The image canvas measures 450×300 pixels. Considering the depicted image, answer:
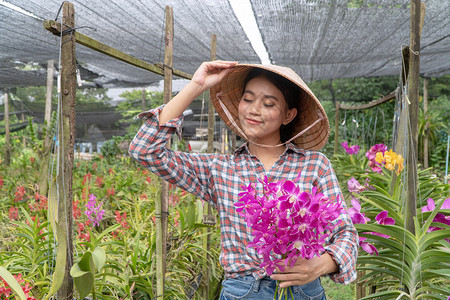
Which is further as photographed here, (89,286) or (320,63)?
(320,63)

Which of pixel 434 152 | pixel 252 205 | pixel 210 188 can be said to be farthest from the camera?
pixel 434 152

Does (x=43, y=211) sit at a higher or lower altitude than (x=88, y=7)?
lower

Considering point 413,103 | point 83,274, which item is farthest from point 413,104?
point 83,274

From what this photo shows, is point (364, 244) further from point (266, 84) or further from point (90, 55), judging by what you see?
point (90, 55)

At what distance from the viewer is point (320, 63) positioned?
5949 mm

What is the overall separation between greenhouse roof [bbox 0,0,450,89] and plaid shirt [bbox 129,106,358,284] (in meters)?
1.38

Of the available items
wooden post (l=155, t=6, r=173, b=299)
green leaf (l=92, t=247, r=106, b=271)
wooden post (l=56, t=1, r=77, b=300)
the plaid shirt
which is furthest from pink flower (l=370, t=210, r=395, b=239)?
wooden post (l=56, t=1, r=77, b=300)

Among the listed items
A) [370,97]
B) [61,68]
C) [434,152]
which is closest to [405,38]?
[61,68]

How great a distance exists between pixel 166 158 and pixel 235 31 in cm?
312

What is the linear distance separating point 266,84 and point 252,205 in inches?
21.3

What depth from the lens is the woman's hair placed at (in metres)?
1.37

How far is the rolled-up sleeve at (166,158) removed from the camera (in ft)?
4.23

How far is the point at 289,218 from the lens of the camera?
0.91 m

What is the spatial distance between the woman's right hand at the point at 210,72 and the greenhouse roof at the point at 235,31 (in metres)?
1.31
